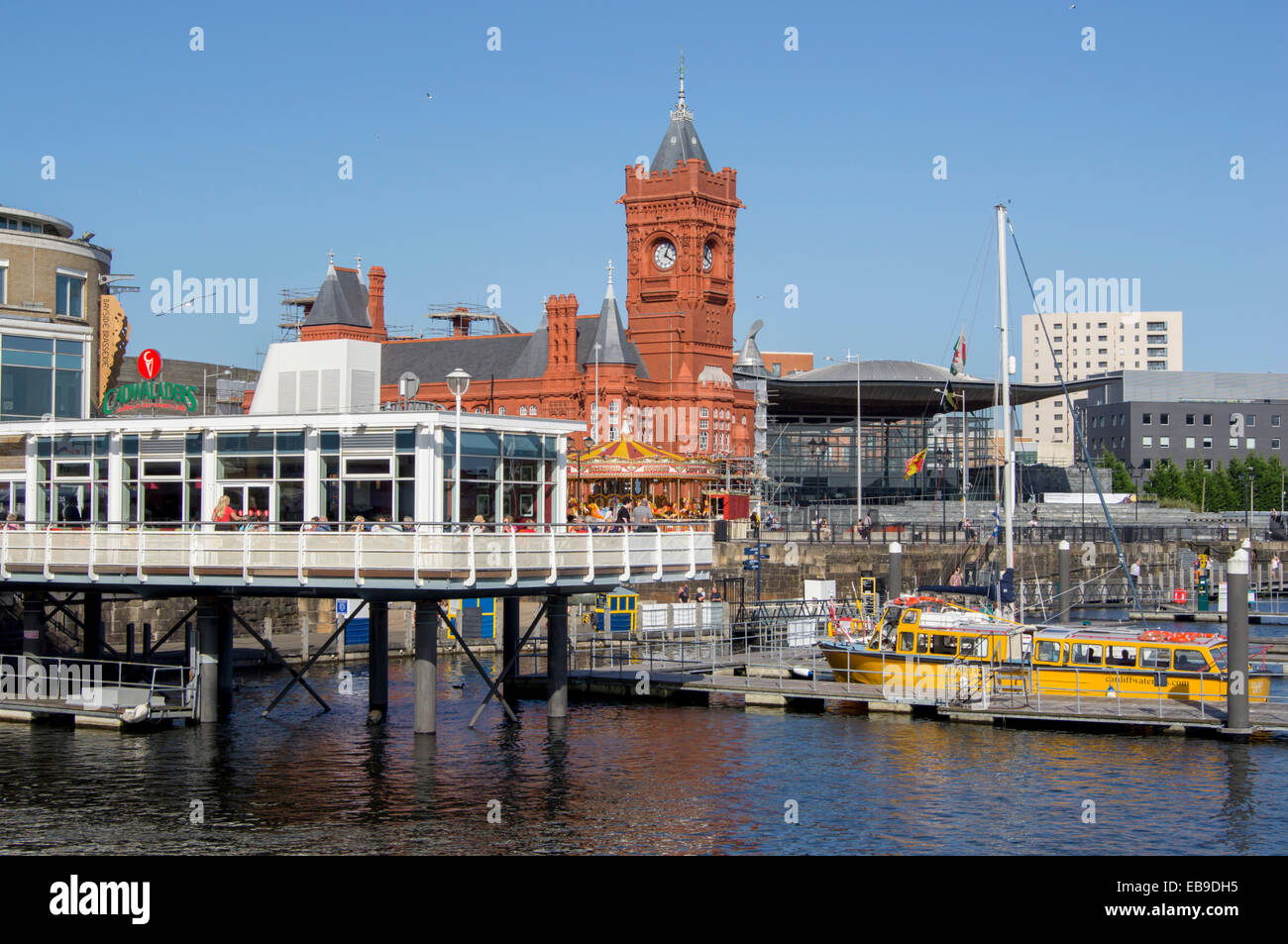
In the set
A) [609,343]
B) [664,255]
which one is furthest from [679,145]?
[609,343]

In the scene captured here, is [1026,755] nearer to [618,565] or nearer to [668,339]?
[618,565]

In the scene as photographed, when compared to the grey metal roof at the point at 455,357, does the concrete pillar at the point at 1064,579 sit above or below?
below

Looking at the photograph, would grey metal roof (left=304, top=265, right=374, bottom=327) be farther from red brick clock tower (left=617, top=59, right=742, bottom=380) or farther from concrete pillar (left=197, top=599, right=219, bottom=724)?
concrete pillar (left=197, top=599, right=219, bottom=724)

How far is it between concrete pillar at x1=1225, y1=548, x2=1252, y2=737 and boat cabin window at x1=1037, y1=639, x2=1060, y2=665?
607 cm

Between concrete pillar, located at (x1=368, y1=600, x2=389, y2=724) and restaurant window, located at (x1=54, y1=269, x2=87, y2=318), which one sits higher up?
restaurant window, located at (x1=54, y1=269, x2=87, y2=318)

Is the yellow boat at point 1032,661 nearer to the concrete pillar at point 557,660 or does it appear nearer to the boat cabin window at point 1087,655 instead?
the boat cabin window at point 1087,655

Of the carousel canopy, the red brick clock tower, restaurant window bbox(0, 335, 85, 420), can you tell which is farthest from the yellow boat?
the red brick clock tower

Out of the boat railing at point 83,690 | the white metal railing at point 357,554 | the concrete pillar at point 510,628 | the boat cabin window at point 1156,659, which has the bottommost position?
the boat railing at point 83,690

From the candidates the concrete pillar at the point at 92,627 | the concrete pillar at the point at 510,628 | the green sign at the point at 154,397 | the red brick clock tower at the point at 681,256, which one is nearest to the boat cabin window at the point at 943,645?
the concrete pillar at the point at 510,628

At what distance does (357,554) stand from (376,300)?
104m

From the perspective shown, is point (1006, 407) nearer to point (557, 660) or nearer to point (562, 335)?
point (557, 660)

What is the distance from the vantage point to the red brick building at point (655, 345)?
4419 inches

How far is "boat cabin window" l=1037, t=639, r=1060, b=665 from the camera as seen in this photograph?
1713 inches

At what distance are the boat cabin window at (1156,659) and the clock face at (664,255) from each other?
80144 mm
